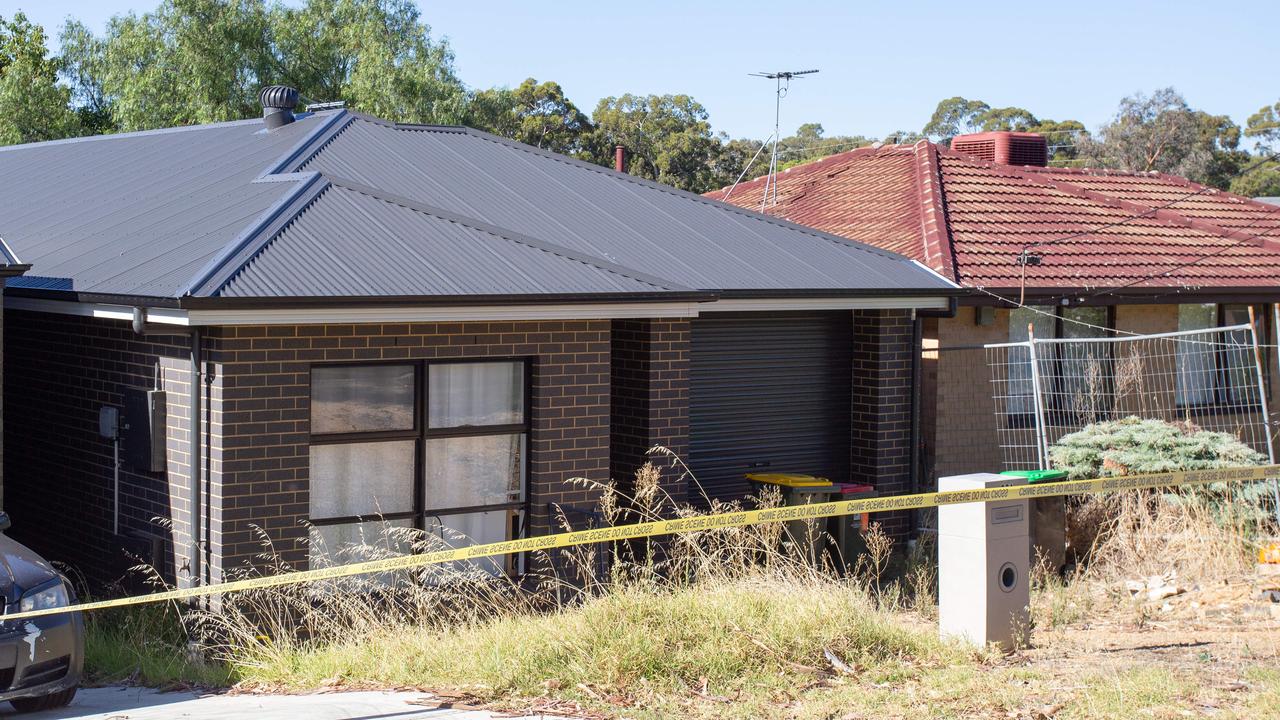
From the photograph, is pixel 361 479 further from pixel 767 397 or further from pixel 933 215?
pixel 933 215

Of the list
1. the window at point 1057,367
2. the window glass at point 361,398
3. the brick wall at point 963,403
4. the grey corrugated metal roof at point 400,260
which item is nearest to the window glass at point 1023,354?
the window at point 1057,367

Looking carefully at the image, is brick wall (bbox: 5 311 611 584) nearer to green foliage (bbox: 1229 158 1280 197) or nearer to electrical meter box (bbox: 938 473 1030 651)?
electrical meter box (bbox: 938 473 1030 651)

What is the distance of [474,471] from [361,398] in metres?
1.16

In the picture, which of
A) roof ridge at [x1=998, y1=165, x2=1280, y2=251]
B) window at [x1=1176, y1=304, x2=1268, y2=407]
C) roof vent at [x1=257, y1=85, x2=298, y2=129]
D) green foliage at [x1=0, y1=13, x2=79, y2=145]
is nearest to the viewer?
roof vent at [x1=257, y1=85, x2=298, y2=129]

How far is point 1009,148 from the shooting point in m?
21.1

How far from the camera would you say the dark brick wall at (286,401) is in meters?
9.48

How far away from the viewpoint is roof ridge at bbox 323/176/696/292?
36.9 feet

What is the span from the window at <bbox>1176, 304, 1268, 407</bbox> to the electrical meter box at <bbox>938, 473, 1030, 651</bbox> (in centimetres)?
955

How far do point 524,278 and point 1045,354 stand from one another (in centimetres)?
825

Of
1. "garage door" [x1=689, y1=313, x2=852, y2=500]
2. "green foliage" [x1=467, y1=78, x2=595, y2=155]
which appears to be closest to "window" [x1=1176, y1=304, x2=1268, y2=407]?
"garage door" [x1=689, y1=313, x2=852, y2=500]

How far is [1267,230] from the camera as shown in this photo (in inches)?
782

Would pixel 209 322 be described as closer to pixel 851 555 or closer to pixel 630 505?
pixel 630 505

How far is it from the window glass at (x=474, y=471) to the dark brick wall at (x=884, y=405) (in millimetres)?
4227

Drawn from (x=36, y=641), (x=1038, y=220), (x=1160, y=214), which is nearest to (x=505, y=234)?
(x=36, y=641)
